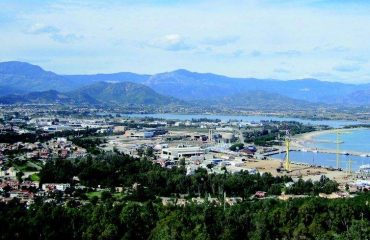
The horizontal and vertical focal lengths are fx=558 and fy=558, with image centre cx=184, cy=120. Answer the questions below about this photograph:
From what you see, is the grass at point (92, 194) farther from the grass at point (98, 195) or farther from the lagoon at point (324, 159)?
the lagoon at point (324, 159)

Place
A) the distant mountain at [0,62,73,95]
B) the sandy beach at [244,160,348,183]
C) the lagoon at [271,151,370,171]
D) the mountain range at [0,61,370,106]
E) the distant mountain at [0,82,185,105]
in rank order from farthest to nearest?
the distant mountain at [0,62,73,95] → the mountain range at [0,61,370,106] → the distant mountain at [0,82,185,105] → the lagoon at [271,151,370,171] → the sandy beach at [244,160,348,183]

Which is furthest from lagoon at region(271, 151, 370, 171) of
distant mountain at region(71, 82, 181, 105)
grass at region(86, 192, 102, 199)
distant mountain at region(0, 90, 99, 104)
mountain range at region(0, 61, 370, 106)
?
distant mountain at region(71, 82, 181, 105)

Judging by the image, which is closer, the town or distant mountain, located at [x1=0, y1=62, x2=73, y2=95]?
the town

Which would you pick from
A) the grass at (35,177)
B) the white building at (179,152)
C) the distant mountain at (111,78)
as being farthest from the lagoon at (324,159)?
the distant mountain at (111,78)

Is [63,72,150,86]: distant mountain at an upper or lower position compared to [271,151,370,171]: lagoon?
upper

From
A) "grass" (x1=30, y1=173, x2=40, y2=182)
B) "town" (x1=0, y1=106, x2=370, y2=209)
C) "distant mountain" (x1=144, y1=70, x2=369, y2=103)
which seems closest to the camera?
"town" (x1=0, y1=106, x2=370, y2=209)

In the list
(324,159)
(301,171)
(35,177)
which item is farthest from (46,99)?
(35,177)

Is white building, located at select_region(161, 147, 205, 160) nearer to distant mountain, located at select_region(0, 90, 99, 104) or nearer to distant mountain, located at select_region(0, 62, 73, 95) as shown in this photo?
distant mountain, located at select_region(0, 90, 99, 104)

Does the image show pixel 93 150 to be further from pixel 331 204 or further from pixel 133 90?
pixel 133 90
